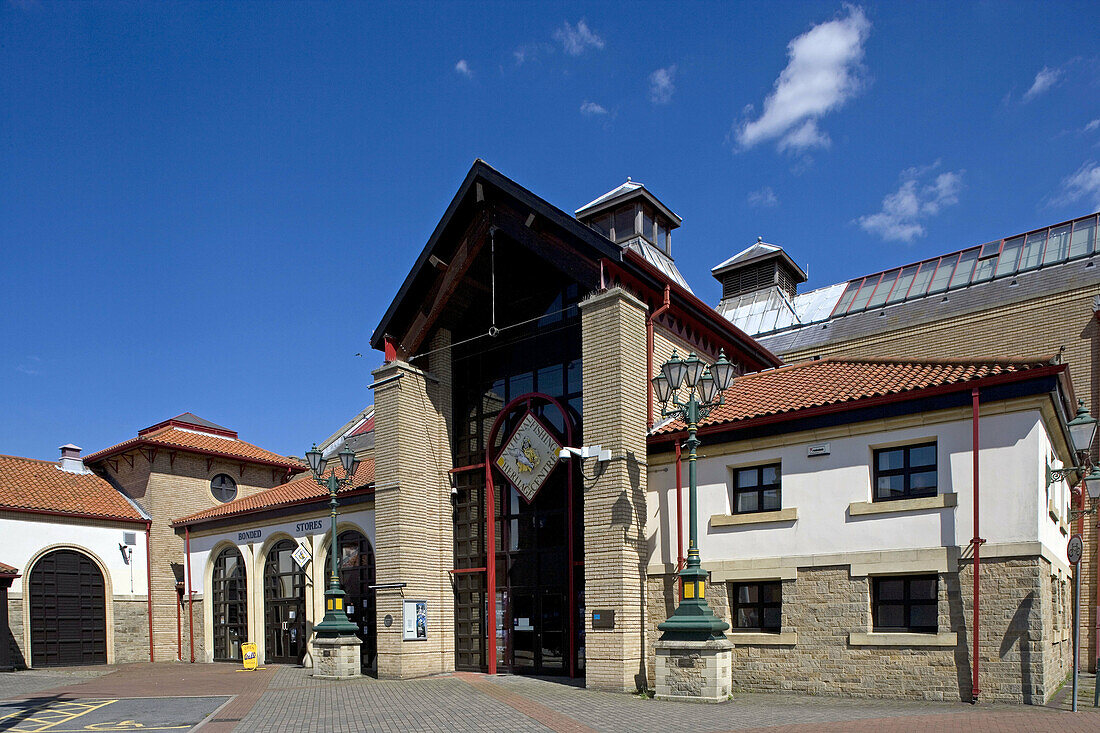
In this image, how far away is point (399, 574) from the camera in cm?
1820

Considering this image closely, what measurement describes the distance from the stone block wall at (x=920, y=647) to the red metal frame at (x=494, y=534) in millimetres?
2350

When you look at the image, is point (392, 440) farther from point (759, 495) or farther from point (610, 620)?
point (759, 495)

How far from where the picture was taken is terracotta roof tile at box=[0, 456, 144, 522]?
2505 centimetres

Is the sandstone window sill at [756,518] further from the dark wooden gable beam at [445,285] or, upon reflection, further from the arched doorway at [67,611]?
the arched doorway at [67,611]

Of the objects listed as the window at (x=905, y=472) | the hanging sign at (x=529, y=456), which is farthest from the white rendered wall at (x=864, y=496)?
the hanging sign at (x=529, y=456)

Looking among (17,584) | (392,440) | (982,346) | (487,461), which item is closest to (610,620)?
(487,461)

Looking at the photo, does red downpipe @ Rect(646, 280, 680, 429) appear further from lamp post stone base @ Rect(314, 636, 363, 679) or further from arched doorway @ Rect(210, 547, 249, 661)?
arched doorway @ Rect(210, 547, 249, 661)

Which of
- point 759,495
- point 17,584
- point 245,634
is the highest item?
point 759,495

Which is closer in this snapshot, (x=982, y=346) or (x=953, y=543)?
(x=953, y=543)

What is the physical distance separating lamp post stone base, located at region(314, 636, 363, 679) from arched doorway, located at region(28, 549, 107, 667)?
11.5 m

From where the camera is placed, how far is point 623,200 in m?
25.7

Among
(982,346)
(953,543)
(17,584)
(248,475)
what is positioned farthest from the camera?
(248,475)

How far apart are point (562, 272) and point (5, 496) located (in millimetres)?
18763

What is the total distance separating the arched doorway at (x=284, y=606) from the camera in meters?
22.8
